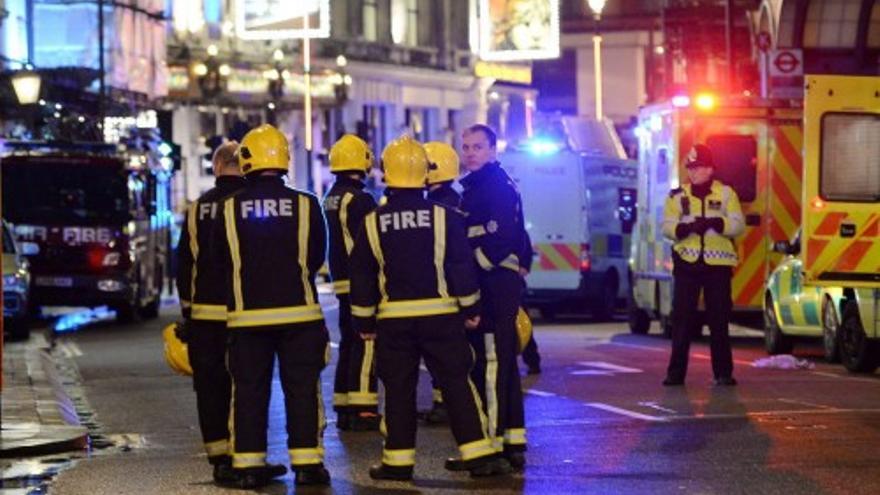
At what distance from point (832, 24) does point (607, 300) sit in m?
6.47

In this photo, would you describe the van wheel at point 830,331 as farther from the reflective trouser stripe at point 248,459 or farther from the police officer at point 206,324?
the reflective trouser stripe at point 248,459

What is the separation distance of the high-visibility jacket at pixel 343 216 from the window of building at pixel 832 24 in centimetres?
2016

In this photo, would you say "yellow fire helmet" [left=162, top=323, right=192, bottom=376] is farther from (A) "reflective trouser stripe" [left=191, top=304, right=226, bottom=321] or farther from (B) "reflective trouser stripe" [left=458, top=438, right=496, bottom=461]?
(B) "reflective trouser stripe" [left=458, top=438, right=496, bottom=461]

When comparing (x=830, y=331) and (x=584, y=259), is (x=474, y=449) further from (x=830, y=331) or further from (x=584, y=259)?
(x=584, y=259)

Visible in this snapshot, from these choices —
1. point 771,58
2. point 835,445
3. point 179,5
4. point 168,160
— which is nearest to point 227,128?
point 179,5

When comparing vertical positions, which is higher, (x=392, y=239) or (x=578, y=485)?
(x=392, y=239)

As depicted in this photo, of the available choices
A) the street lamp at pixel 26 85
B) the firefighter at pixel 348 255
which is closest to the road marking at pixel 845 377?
the firefighter at pixel 348 255

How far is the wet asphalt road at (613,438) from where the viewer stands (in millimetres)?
11102

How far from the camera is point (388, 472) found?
36.7ft

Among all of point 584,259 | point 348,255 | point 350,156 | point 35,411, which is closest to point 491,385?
point 348,255

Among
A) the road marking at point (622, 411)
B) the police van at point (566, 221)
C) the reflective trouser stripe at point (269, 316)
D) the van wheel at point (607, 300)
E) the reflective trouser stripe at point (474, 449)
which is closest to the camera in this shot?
the reflective trouser stripe at point (269, 316)

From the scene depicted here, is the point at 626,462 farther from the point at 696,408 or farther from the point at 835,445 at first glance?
the point at 696,408

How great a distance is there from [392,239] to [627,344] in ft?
41.7

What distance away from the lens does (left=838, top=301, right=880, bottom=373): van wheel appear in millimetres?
18328
